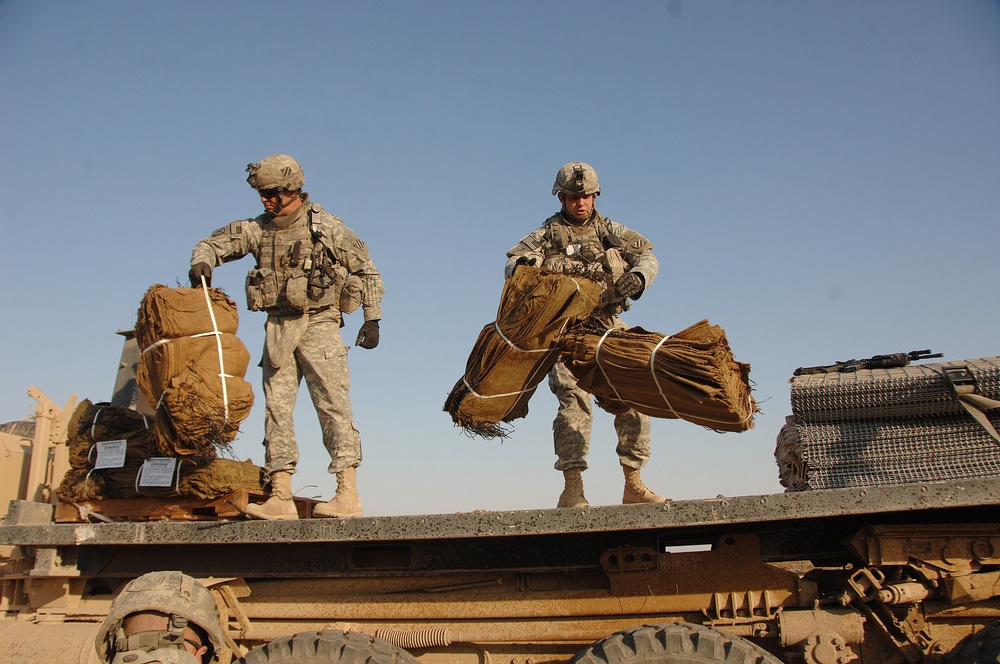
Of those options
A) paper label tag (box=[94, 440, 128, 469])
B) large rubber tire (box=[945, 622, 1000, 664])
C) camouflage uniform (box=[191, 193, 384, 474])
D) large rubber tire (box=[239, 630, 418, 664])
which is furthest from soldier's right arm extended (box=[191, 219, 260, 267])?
large rubber tire (box=[945, 622, 1000, 664])

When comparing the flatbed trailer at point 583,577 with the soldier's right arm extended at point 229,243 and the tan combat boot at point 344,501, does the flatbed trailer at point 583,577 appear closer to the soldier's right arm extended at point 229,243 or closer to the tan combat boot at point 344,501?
the tan combat boot at point 344,501

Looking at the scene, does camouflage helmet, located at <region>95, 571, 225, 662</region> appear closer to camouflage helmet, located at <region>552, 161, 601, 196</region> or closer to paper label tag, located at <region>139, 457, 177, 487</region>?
paper label tag, located at <region>139, 457, 177, 487</region>

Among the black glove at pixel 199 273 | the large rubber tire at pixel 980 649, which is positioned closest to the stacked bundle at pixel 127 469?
the black glove at pixel 199 273

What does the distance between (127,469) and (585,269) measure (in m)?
2.98

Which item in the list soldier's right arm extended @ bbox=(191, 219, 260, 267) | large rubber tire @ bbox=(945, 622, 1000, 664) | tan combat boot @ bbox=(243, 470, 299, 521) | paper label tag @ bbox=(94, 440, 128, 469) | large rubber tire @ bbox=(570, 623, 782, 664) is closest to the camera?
large rubber tire @ bbox=(945, 622, 1000, 664)

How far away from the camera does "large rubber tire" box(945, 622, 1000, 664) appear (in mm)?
3402

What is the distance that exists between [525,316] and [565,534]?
3.76ft

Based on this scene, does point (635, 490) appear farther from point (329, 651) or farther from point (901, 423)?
point (329, 651)

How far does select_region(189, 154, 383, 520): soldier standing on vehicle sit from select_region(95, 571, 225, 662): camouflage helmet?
38.2 inches

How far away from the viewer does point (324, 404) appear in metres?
5.44

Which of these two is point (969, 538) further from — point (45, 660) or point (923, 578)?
point (45, 660)

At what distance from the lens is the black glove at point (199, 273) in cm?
A: 521

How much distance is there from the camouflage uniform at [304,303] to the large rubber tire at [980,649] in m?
3.22

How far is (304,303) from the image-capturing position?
546 centimetres
